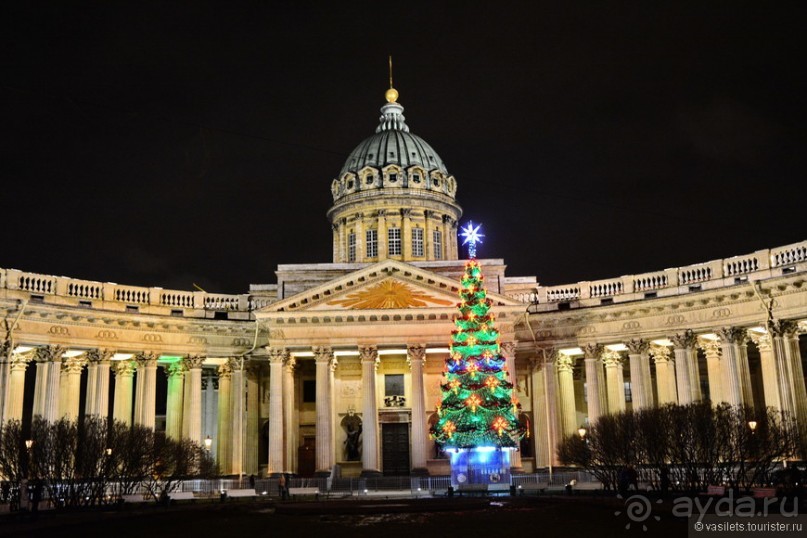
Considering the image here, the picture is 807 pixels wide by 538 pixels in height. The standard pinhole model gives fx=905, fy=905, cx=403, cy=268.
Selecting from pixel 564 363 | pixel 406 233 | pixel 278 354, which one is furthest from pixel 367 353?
pixel 406 233

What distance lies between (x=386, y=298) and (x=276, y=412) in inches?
366

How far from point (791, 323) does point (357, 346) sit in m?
24.0

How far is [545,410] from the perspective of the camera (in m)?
55.8

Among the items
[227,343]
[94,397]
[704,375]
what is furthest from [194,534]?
[704,375]

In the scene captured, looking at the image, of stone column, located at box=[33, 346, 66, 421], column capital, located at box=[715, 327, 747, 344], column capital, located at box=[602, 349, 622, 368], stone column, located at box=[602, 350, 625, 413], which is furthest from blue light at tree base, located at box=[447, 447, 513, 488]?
stone column, located at box=[33, 346, 66, 421]

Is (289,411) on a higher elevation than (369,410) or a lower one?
higher

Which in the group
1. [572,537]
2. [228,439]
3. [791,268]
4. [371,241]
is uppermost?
[371,241]

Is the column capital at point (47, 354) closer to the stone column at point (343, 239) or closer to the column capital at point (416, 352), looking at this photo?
the column capital at point (416, 352)

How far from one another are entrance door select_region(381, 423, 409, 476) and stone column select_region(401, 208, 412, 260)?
52.1 feet

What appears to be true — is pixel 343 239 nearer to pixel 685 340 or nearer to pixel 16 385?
pixel 16 385

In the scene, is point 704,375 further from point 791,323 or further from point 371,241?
point 371,241

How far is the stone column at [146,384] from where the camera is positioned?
5306cm

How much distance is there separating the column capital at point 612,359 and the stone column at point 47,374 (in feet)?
104

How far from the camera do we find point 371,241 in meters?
72.8
